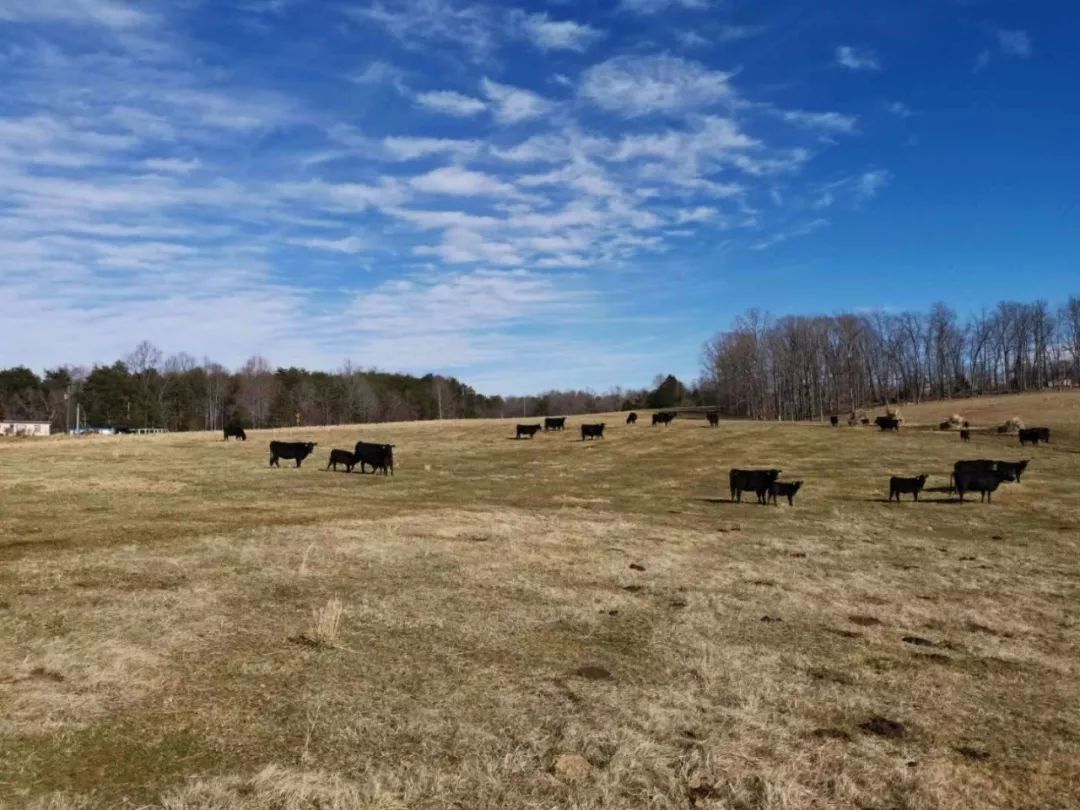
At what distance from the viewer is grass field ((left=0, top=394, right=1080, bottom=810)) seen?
5.62m

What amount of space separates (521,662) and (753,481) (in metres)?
19.3

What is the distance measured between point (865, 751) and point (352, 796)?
4.26 m

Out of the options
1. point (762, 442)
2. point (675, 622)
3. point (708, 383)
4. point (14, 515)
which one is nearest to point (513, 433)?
point (762, 442)

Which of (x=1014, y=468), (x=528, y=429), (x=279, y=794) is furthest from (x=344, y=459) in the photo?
(x=1014, y=468)

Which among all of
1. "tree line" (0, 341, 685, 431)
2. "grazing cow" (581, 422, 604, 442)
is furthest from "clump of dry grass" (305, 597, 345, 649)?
"tree line" (0, 341, 685, 431)

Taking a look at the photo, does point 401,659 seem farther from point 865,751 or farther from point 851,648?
point 851,648

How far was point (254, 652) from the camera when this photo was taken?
811cm

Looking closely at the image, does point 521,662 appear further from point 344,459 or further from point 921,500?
→ point 344,459

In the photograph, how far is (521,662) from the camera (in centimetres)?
823

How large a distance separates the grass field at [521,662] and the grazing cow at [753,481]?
591 cm

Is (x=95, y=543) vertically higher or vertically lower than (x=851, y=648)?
higher

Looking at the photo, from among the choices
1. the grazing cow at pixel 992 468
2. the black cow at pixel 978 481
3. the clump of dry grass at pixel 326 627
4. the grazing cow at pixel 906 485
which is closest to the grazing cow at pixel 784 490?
the grazing cow at pixel 906 485

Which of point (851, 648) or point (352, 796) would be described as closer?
point (352, 796)

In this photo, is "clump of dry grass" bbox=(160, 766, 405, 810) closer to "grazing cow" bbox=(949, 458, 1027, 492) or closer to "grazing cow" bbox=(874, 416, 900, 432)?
"grazing cow" bbox=(949, 458, 1027, 492)
